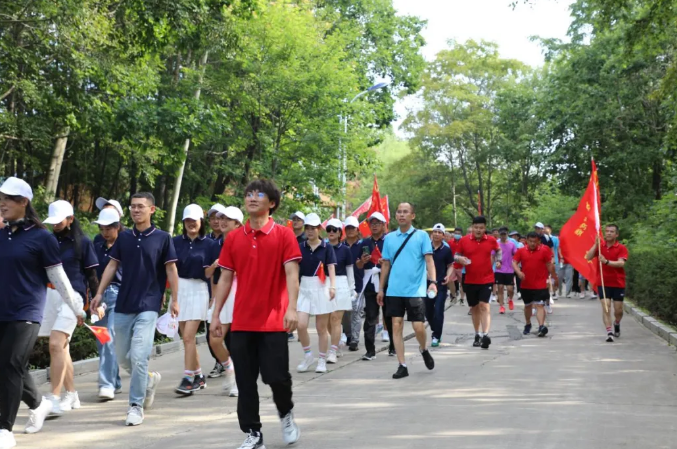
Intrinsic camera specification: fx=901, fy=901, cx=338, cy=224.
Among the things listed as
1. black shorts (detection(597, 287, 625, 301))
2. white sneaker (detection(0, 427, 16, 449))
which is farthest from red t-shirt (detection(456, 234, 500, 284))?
white sneaker (detection(0, 427, 16, 449))

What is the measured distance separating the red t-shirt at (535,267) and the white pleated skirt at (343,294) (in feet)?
15.1

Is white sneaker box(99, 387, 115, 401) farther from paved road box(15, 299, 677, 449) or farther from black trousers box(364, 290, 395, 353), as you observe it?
black trousers box(364, 290, 395, 353)

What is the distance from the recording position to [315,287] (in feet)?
38.3

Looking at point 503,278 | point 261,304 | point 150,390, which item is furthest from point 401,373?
point 503,278

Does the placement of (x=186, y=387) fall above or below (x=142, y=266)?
below

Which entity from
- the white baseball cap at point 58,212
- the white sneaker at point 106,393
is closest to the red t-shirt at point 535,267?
the white sneaker at point 106,393

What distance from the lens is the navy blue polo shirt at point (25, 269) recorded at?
260 inches

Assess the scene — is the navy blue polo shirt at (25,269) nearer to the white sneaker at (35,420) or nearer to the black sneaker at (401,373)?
the white sneaker at (35,420)

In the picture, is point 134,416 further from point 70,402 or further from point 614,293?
point 614,293

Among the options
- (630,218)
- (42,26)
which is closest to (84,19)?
(42,26)

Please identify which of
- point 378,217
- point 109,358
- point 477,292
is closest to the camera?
point 109,358

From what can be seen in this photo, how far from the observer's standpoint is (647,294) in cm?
1922

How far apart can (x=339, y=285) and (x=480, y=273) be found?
2593 mm

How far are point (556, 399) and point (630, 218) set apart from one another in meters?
27.0
